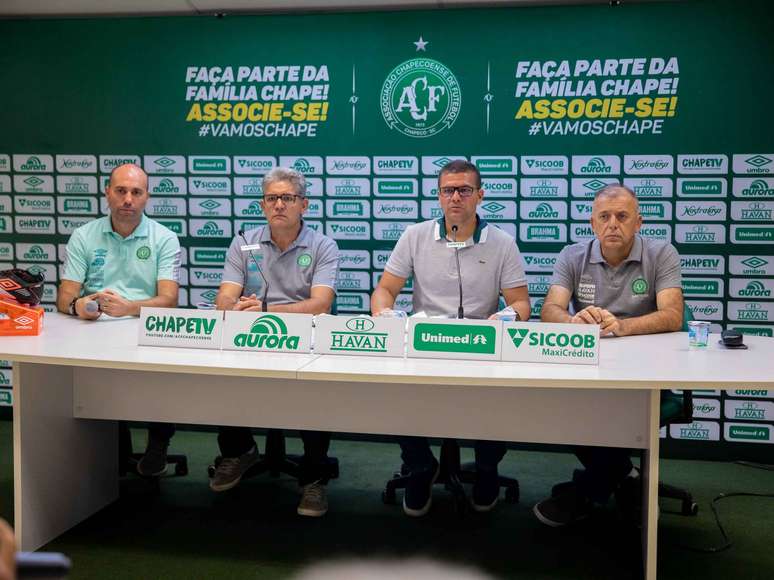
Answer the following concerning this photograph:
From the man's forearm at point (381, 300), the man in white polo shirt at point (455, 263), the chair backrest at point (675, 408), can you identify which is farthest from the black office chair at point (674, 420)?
the man's forearm at point (381, 300)

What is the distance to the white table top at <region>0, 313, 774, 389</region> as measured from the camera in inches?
75.0

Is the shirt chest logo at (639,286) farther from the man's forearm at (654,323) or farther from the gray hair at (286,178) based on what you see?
the gray hair at (286,178)

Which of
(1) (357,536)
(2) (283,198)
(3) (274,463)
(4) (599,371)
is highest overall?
(2) (283,198)

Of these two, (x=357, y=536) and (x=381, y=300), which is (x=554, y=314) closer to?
(x=381, y=300)

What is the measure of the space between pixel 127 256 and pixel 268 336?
1.24m

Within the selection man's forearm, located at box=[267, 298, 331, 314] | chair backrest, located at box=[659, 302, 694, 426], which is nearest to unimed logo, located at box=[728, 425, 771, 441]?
chair backrest, located at box=[659, 302, 694, 426]

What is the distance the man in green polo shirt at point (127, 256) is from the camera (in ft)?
10.4

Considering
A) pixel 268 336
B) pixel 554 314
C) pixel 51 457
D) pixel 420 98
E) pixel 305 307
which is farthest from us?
pixel 420 98

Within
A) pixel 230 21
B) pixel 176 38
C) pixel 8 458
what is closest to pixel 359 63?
pixel 230 21

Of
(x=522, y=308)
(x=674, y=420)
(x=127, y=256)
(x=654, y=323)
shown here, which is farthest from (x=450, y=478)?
(x=127, y=256)

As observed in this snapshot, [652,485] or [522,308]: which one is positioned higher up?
[522,308]

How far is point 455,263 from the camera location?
9.98 ft

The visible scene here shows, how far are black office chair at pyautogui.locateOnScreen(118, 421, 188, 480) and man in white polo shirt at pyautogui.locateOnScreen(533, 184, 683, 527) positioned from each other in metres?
1.52

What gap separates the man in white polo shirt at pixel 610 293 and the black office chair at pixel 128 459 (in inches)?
59.8
